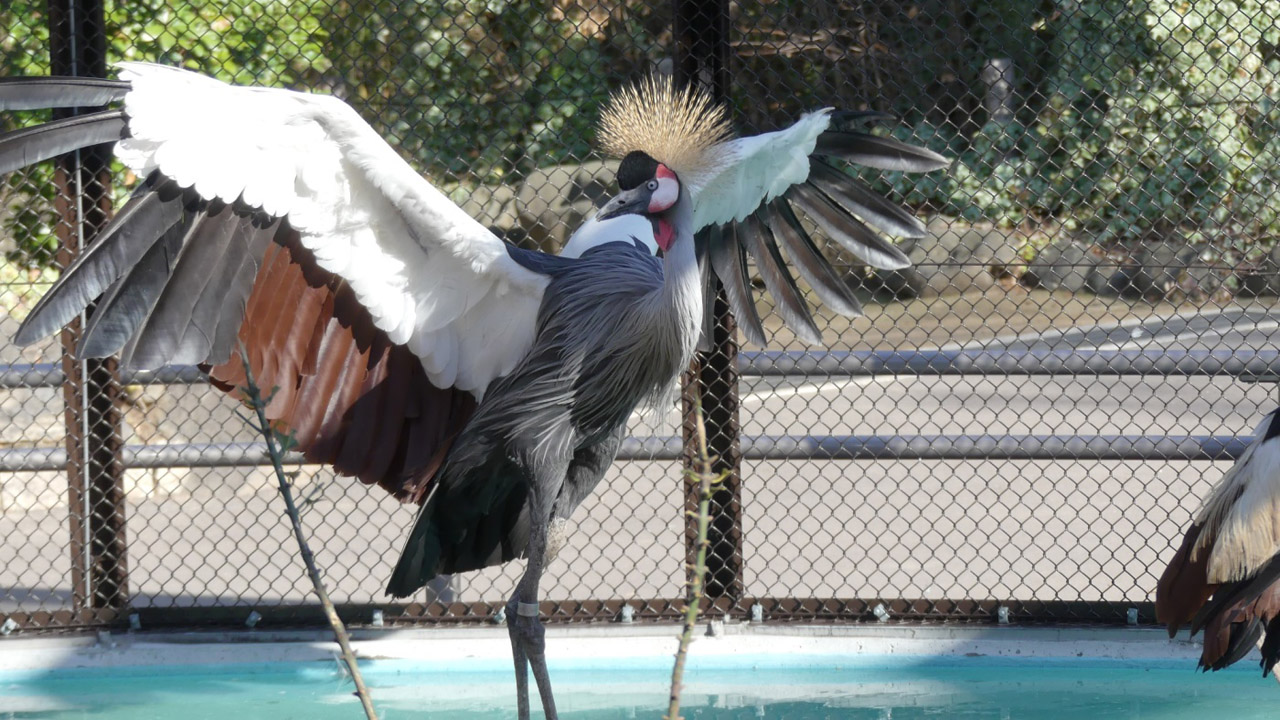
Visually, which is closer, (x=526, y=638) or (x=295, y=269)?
(x=295, y=269)

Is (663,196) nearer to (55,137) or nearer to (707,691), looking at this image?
(55,137)

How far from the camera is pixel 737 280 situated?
12.5 ft

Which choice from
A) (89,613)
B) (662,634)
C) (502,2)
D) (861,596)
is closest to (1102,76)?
(502,2)

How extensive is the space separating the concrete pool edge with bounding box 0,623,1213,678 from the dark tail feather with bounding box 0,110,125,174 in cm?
213

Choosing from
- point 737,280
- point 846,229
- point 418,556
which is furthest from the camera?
point 737,280

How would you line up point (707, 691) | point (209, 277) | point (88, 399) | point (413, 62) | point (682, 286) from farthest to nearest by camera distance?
point (413, 62), point (88, 399), point (707, 691), point (682, 286), point (209, 277)

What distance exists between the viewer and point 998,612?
424cm

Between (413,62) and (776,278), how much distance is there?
5189 millimetres

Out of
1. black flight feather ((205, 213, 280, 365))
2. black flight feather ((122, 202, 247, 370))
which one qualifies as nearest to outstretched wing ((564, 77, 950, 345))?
black flight feather ((205, 213, 280, 365))

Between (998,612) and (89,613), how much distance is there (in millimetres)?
2989

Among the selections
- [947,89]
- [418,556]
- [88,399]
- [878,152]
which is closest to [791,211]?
[878,152]

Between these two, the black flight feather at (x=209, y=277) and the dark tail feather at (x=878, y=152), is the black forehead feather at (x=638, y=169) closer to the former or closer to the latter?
the dark tail feather at (x=878, y=152)

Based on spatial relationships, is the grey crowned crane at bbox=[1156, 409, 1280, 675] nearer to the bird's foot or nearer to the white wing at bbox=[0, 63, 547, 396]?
the bird's foot

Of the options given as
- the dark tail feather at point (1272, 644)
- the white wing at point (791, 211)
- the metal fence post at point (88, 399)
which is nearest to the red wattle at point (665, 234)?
the white wing at point (791, 211)
